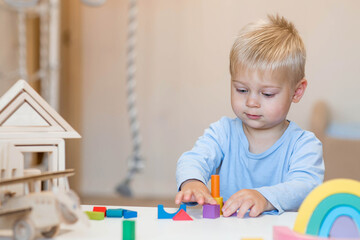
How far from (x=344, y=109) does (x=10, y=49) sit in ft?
6.07

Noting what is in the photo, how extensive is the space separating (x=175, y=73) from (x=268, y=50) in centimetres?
210

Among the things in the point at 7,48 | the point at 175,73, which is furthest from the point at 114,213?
the point at 175,73

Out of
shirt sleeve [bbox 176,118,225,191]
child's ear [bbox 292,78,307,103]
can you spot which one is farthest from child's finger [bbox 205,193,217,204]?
child's ear [bbox 292,78,307,103]

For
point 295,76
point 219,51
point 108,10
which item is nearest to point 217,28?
point 219,51

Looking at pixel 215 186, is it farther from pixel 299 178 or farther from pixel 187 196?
pixel 299 178

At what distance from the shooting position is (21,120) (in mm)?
696

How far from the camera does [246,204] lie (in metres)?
0.76

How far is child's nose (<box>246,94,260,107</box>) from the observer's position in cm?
102

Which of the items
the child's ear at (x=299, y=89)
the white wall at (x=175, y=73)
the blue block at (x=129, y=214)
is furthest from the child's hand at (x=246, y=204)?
the white wall at (x=175, y=73)

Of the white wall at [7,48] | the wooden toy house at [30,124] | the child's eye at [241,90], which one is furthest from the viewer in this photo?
the white wall at [7,48]

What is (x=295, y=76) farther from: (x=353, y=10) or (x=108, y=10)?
(x=108, y=10)

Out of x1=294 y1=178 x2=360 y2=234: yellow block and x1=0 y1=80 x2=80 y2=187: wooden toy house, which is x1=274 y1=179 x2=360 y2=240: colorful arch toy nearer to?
x1=294 y1=178 x2=360 y2=234: yellow block

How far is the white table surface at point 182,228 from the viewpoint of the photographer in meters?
0.60

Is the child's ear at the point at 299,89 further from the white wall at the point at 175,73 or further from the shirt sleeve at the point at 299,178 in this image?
the white wall at the point at 175,73
